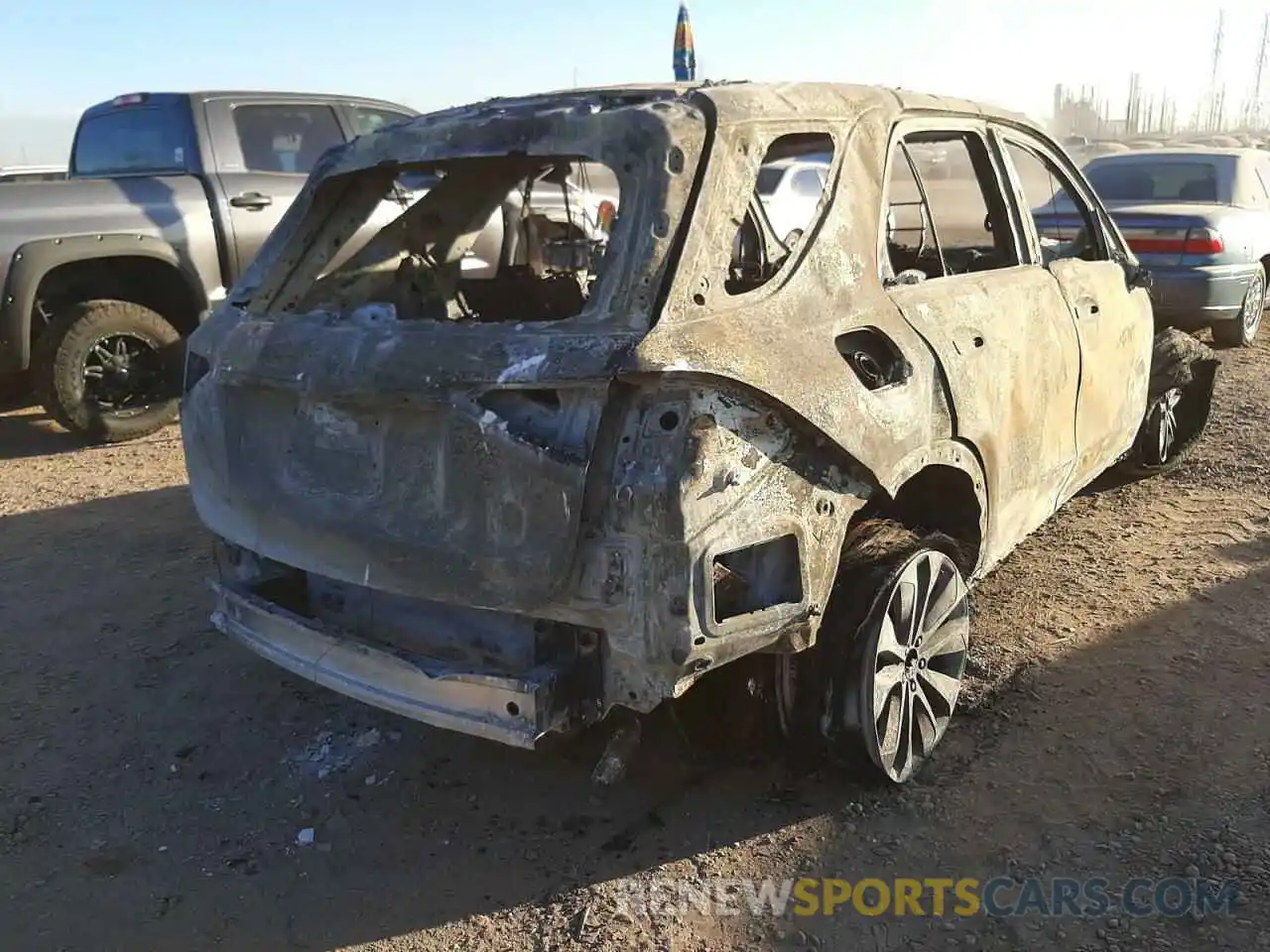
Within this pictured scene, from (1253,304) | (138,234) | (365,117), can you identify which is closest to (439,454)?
(138,234)

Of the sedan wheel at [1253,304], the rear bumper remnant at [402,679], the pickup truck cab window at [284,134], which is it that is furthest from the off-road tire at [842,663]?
the sedan wheel at [1253,304]

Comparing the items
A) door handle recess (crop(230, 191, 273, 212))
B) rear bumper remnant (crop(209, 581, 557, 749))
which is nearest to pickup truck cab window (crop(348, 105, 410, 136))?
door handle recess (crop(230, 191, 273, 212))

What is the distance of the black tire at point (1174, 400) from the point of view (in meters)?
5.31

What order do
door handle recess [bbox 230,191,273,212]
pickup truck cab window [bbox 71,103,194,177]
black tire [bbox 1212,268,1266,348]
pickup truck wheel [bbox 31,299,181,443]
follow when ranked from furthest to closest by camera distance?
black tire [bbox 1212,268,1266,348] < pickup truck cab window [bbox 71,103,194,177] < door handle recess [bbox 230,191,273,212] < pickup truck wheel [bbox 31,299,181,443]

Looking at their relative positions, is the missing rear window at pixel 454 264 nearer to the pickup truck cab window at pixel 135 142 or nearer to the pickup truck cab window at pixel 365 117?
the pickup truck cab window at pixel 135 142

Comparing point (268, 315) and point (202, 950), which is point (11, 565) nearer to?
point (268, 315)

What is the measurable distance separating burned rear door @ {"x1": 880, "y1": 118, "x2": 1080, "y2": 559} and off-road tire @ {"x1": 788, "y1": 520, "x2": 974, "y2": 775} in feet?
1.64

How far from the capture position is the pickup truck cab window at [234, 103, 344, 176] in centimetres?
745

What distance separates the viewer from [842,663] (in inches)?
111

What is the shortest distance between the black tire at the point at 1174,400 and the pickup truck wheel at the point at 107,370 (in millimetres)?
5874

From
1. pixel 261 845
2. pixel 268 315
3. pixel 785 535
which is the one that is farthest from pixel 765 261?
pixel 261 845

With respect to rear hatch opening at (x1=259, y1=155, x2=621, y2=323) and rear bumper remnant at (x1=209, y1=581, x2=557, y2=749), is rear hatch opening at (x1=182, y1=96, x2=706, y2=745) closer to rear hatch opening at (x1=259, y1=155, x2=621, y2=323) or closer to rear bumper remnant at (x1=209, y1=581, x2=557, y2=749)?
rear bumper remnant at (x1=209, y1=581, x2=557, y2=749)

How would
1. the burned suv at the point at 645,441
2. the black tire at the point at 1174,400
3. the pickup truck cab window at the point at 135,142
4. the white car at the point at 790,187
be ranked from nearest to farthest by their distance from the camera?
the burned suv at the point at 645,441 < the black tire at the point at 1174,400 < the pickup truck cab window at the point at 135,142 < the white car at the point at 790,187

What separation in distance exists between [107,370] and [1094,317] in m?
5.84
